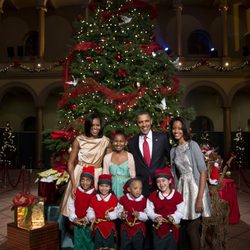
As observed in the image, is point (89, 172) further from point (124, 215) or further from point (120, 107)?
point (120, 107)

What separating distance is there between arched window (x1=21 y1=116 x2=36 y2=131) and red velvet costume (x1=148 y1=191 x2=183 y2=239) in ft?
59.5

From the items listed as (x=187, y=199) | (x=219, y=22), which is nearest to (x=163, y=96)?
(x=187, y=199)

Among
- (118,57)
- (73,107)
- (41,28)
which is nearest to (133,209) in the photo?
(73,107)

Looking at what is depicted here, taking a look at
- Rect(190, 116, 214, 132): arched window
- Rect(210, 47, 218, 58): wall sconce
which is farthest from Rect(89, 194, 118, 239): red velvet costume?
Rect(210, 47, 218, 58): wall sconce

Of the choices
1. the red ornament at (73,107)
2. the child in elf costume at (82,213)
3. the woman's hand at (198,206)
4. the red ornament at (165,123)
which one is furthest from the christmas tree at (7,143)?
the woman's hand at (198,206)

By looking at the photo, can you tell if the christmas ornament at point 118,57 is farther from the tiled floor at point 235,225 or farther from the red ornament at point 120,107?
the tiled floor at point 235,225

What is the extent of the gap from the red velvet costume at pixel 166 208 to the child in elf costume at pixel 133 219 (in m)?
0.17

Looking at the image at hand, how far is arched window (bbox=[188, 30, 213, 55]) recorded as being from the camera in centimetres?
2069

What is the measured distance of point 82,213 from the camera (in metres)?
3.97

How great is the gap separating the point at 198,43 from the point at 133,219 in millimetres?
18574

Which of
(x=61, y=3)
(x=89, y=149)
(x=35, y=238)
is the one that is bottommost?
(x=35, y=238)

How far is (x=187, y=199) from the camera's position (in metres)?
3.78

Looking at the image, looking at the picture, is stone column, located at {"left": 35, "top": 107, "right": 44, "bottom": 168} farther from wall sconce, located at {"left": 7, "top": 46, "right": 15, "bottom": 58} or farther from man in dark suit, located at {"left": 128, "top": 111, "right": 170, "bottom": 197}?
man in dark suit, located at {"left": 128, "top": 111, "right": 170, "bottom": 197}

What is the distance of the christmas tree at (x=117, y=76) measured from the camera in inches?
228
